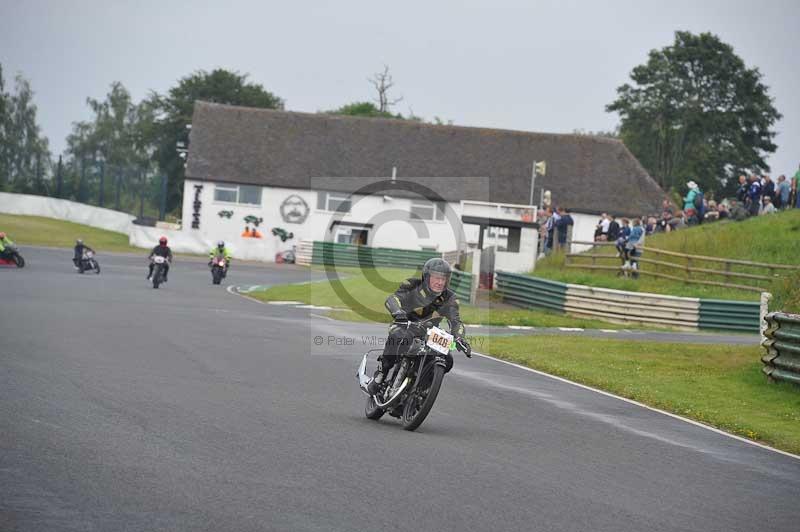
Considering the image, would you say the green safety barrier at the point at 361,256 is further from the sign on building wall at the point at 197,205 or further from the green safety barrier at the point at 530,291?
the green safety barrier at the point at 530,291

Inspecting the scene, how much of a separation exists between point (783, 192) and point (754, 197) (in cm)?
188

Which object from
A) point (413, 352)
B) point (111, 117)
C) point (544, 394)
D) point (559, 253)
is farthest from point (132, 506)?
point (111, 117)

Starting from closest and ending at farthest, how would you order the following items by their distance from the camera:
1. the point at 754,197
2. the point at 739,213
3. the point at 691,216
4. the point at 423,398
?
1. the point at 423,398
2. the point at 691,216
3. the point at 739,213
4. the point at 754,197

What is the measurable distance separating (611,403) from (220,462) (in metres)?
8.44

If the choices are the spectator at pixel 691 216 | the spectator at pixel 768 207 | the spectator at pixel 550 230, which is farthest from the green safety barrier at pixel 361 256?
the spectator at pixel 768 207

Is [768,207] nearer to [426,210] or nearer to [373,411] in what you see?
[373,411]

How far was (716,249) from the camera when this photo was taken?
124 ft

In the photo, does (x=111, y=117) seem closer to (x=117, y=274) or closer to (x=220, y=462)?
(x=117, y=274)

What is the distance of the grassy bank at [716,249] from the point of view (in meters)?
35.2

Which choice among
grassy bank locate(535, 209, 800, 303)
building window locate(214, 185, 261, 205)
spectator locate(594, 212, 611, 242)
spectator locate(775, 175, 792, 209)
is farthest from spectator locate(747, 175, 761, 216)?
building window locate(214, 185, 261, 205)

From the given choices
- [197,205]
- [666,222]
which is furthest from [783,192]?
[197,205]

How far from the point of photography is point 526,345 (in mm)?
23875

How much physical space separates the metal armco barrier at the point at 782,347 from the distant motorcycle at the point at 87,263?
28.4 metres

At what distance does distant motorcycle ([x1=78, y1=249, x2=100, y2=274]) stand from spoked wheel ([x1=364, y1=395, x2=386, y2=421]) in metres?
31.2
